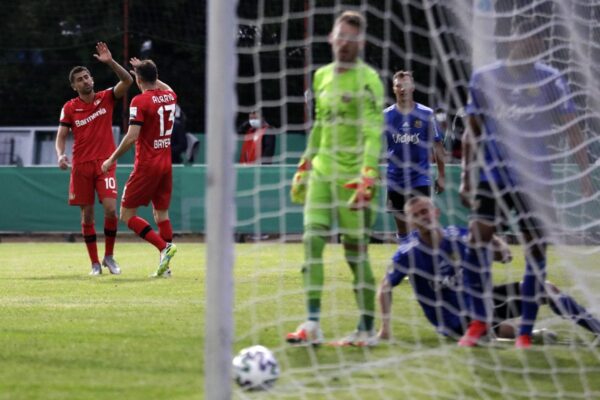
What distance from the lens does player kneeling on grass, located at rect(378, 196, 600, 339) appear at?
24.8ft

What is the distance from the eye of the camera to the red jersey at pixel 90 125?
43.2 ft

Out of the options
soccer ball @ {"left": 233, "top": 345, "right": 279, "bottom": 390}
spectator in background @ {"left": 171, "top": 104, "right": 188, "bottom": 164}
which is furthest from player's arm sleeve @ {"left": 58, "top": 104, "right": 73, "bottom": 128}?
spectator in background @ {"left": 171, "top": 104, "right": 188, "bottom": 164}

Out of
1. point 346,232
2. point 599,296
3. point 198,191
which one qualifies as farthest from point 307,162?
point 198,191

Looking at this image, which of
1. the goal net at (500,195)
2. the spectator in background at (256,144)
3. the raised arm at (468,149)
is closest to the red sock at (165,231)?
the spectator in background at (256,144)

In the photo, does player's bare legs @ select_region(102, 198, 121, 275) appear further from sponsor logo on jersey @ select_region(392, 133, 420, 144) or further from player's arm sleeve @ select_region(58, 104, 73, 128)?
sponsor logo on jersey @ select_region(392, 133, 420, 144)

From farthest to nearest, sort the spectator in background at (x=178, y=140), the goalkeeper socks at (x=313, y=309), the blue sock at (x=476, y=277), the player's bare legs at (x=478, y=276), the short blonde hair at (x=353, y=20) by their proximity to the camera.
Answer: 1. the spectator in background at (x=178, y=140)
2. the blue sock at (x=476, y=277)
3. the player's bare legs at (x=478, y=276)
4. the goalkeeper socks at (x=313, y=309)
5. the short blonde hair at (x=353, y=20)

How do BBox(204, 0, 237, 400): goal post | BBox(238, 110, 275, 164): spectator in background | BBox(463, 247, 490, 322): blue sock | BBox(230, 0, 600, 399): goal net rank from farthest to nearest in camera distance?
BBox(238, 110, 275, 164): spectator in background → BBox(463, 247, 490, 322): blue sock → BBox(230, 0, 600, 399): goal net → BBox(204, 0, 237, 400): goal post

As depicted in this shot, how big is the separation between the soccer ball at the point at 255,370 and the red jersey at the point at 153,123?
21.6 ft

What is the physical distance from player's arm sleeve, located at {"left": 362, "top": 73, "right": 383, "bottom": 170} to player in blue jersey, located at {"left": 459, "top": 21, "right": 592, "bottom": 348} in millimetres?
539

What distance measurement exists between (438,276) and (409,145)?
12.2ft

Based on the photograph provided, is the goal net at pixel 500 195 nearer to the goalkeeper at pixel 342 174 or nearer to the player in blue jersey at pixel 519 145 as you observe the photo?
the player in blue jersey at pixel 519 145

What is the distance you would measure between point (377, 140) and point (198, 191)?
13150mm

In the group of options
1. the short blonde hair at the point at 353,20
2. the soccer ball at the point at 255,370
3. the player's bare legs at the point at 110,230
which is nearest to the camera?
the soccer ball at the point at 255,370

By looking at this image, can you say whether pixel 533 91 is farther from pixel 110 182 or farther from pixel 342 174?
pixel 110 182
